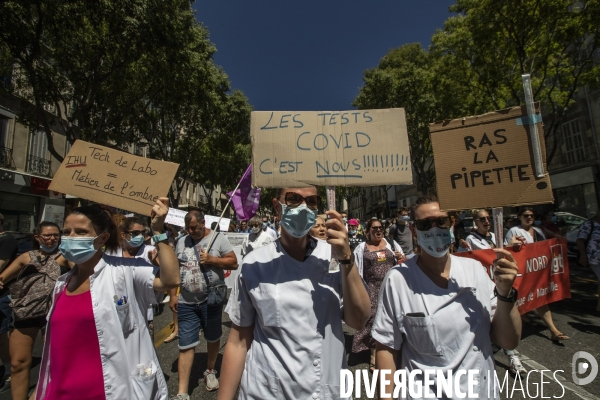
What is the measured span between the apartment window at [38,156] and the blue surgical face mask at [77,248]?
823 inches

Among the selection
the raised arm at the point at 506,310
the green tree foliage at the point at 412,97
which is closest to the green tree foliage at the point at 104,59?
the green tree foliage at the point at 412,97

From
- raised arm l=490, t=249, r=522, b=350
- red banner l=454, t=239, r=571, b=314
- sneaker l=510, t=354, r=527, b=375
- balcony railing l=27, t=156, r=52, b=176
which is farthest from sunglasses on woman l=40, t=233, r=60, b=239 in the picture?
balcony railing l=27, t=156, r=52, b=176

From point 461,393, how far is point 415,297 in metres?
0.48

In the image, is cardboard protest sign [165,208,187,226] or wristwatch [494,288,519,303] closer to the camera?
wristwatch [494,288,519,303]

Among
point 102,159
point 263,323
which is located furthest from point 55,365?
point 102,159

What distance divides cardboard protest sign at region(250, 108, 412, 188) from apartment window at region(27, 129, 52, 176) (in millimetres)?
21548

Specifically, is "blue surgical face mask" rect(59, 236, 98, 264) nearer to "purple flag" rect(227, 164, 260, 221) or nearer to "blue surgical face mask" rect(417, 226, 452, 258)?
"blue surgical face mask" rect(417, 226, 452, 258)

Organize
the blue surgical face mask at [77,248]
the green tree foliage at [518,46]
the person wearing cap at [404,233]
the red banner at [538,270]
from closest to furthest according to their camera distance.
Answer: the blue surgical face mask at [77,248] < the red banner at [538,270] < the person wearing cap at [404,233] < the green tree foliage at [518,46]

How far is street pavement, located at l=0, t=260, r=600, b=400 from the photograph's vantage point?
138 inches

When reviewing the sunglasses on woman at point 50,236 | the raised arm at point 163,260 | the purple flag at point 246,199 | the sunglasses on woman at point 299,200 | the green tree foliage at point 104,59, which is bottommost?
the raised arm at point 163,260

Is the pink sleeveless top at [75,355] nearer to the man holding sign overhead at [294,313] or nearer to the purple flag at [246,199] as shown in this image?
the man holding sign overhead at [294,313]

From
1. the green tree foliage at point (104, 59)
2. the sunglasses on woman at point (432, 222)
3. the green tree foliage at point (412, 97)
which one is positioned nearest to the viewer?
the sunglasses on woman at point (432, 222)

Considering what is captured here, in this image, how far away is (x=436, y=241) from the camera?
6.29ft

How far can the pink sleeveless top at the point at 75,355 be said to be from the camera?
1.87 m
